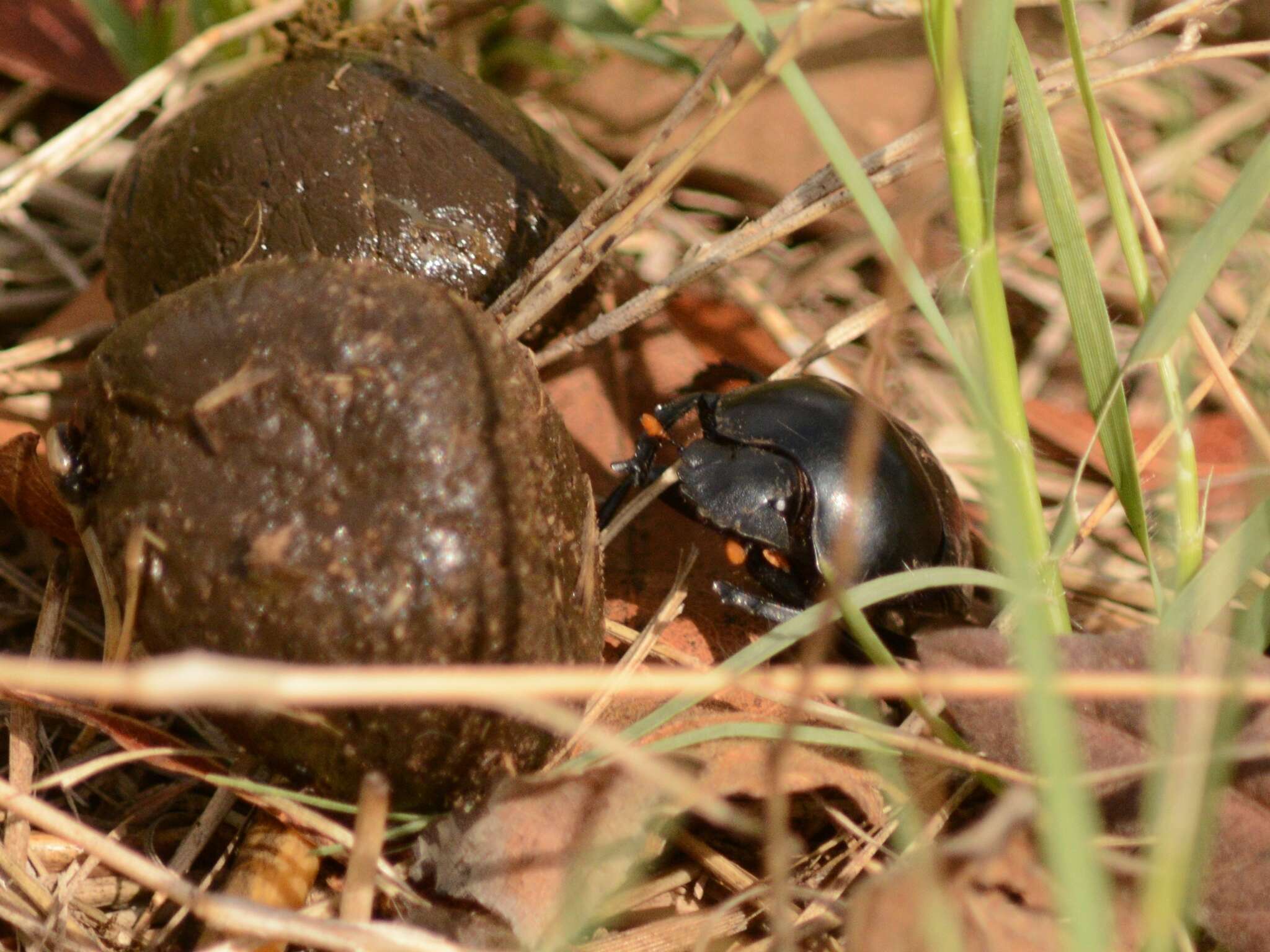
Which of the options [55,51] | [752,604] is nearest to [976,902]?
[752,604]

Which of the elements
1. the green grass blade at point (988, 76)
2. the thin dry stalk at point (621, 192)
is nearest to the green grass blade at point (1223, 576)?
the green grass blade at point (988, 76)

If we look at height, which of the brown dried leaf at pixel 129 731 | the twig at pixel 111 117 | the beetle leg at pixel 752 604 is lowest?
the beetle leg at pixel 752 604

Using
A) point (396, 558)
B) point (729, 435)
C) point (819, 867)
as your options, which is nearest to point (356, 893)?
point (396, 558)

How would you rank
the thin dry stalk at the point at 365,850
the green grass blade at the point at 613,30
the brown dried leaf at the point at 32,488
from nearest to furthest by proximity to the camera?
the thin dry stalk at the point at 365,850 < the brown dried leaf at the point at 32,488 < the green grass blade at the point at 613,30

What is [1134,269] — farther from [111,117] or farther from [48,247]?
[48,247]

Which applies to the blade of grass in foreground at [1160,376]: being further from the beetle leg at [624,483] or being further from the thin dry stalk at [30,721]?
the thin dry stalk at [30,721]

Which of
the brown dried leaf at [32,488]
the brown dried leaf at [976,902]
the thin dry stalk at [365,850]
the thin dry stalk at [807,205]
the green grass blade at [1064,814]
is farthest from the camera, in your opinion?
the thin dry stalk at [807,205]

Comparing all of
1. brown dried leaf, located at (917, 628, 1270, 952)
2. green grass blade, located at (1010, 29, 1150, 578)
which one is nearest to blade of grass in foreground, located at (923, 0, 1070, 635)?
brown dried leaf, located at (917, 628, 1270, 952)
